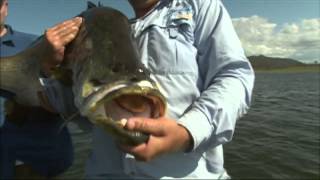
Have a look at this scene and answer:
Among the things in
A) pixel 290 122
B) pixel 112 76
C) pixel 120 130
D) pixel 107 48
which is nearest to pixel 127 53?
pixel 107 48

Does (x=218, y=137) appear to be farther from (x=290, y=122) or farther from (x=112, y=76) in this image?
(x=290, y=122)

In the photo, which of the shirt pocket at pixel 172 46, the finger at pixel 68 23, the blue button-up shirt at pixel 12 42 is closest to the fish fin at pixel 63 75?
the finger at pixel 68 23

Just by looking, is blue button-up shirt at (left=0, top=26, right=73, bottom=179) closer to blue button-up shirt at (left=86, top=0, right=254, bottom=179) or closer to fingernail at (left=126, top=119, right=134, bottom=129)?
blue button-up shirt at (left=86, top=0, right=254, bottom=179)

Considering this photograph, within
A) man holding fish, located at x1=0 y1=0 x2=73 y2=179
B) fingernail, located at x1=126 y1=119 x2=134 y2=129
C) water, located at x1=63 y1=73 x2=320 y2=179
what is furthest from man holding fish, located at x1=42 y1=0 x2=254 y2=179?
water, located at x1=63 y1=73 x2=320 y2=179

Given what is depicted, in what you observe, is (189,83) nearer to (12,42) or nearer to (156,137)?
(156,137)

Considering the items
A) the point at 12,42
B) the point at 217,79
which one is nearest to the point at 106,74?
the point at 217,79

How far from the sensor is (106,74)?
251cm

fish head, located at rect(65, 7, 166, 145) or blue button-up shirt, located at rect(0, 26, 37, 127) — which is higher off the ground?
fish head, located at rect(65, 7, 166, 145)

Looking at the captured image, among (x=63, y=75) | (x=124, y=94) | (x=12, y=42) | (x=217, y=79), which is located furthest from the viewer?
(x=12, y=42)

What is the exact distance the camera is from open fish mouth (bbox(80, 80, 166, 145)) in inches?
86.1

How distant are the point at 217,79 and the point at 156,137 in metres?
0.75

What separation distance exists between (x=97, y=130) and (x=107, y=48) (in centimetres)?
60

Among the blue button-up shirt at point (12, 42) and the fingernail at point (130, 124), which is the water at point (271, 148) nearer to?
the blue button-up shirt at point (12, 42)

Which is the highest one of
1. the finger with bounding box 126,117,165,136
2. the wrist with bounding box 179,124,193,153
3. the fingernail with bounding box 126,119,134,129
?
the fingernail with bounding box 126,119,134,129
